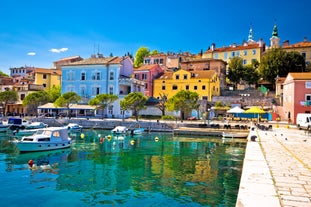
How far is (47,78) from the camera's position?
253 feet

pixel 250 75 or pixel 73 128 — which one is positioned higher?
pixel 250 75

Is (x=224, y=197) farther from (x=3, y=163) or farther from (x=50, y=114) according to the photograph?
(x=50, y=114)

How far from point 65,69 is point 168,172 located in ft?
167

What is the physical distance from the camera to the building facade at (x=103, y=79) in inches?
2231

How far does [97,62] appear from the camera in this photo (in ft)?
193

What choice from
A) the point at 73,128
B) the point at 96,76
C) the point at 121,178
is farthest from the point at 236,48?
the point at 121,178

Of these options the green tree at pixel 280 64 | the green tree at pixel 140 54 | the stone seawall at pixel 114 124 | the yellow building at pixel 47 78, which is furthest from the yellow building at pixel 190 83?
the yellow building at pixel 47 78

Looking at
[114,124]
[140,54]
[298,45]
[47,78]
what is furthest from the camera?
[140,54]

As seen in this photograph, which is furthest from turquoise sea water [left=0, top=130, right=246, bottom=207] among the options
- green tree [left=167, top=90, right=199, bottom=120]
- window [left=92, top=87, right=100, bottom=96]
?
window [left=92, top=87, right=100, bottom=96]

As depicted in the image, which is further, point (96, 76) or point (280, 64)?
point (280, 64)

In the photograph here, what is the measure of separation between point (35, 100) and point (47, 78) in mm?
20682

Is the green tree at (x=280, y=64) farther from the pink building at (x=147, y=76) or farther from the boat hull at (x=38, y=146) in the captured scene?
the boat hull at (x=38, y=146)

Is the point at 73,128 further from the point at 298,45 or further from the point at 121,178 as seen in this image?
the point at 298,45

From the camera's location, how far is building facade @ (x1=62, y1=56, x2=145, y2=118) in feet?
186
